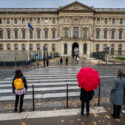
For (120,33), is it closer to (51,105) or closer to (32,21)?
(32,21)

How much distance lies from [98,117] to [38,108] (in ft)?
8.53

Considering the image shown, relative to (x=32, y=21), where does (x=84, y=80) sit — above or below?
below

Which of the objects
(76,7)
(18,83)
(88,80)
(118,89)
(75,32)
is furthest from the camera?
(75,32)

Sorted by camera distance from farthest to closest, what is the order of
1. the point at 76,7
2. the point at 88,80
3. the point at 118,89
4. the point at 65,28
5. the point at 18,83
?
the point at 65,28
the point at 76,7
the point at 18,83
the point at 118,89
the point at 88,80

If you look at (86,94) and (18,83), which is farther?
Answer: (18,83)

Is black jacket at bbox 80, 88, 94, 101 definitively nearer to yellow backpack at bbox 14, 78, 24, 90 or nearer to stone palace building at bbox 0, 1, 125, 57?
yellow backpack at bbox 14, 78, 24, 90

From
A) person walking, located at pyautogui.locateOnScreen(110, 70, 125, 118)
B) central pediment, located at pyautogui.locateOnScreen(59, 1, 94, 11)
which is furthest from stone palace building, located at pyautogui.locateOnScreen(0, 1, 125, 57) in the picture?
person walking, located at pyautogui.locateOnScreen(110, 70, 125, 118)

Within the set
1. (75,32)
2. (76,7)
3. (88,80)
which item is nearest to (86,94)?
(88,80)

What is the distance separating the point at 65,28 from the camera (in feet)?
134

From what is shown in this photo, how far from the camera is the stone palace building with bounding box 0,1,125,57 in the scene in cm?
4022

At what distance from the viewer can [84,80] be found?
10.8ft

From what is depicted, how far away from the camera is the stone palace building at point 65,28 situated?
40.2 meters

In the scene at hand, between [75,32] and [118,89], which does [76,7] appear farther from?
[118,89]

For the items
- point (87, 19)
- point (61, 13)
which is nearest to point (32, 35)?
point (61, 13)
